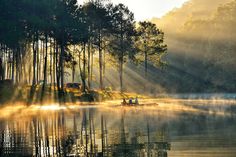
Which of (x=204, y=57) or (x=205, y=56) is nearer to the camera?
(x=205, y=56)

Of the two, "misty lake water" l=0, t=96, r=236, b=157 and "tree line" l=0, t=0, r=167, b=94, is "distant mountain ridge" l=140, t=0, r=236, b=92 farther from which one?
"misty lake water" l=0, t=96, r=236, b=157

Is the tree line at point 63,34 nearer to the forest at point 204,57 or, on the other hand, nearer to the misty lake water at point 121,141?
the forest at point 204,57

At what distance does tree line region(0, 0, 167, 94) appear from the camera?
251 feet

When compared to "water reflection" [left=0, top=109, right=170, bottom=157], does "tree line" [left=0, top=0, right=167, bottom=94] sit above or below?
above

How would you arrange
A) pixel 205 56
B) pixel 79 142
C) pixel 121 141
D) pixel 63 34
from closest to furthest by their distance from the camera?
pixel 121 141, pixel 79 142, pixel 63 34, pixel 205 56

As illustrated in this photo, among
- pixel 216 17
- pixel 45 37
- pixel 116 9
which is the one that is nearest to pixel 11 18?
pixel 45 37

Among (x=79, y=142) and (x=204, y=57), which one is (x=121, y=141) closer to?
(x=79, y=142)

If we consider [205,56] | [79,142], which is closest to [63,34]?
[79,142]

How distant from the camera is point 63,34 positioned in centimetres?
8481

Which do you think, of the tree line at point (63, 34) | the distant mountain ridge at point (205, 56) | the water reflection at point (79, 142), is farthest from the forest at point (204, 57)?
the water reflection at point (79, 142)

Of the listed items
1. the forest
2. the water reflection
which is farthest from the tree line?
the water reflection

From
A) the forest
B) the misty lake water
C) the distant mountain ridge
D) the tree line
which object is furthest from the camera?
the distant mountain ridge

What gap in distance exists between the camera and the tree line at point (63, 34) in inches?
3007

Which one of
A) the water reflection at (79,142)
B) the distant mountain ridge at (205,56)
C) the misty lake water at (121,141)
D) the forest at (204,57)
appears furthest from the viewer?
the distant mountain ridge at (205,56)
